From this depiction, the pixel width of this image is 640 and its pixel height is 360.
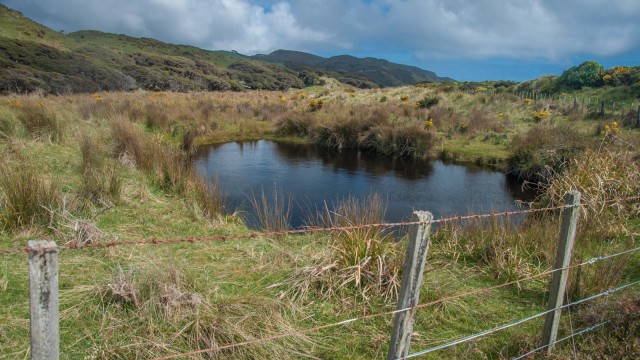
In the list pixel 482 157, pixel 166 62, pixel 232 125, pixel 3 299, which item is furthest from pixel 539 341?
pixel 166 62

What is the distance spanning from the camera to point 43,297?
4.94ft

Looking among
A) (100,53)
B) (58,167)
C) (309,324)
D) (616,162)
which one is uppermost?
(100,53)

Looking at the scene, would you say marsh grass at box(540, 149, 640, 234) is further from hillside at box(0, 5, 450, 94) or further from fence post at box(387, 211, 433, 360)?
hillside at box(0, 5, 450, 94)

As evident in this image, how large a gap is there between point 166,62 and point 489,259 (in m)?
57.4

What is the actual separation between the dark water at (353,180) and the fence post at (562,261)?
4.77 metres

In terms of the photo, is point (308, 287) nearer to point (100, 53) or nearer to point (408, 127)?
point (408, 127)

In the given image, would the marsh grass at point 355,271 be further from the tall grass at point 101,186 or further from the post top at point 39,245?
the tall grass at point 101,186

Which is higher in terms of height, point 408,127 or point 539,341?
point 408,127

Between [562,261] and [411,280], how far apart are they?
4.24 ft

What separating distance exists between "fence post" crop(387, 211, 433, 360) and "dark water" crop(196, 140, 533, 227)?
5.46 meters

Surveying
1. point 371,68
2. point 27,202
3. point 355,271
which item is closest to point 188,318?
point 355,271

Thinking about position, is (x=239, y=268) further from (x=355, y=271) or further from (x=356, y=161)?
(x=356, y=161)

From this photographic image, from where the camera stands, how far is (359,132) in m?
17.1

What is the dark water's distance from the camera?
9.45 meters
